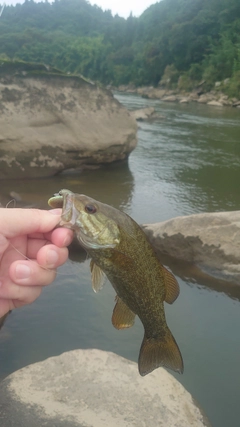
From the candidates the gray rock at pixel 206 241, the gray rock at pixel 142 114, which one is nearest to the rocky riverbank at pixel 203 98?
the gray rock at pixel 142 114

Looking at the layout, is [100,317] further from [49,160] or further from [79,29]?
[79,29]

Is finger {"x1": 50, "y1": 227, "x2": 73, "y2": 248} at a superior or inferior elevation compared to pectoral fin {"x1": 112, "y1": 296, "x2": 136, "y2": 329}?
superior

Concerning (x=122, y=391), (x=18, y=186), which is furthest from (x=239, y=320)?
(x=18, y=186)

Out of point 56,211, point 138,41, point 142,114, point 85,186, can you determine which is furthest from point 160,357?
point 138,41

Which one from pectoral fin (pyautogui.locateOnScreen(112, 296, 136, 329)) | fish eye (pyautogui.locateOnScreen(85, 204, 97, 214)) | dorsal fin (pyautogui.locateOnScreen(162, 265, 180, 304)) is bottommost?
pectoral fin (pyautogui.locateOnScreen(112, 296, 136, 329))

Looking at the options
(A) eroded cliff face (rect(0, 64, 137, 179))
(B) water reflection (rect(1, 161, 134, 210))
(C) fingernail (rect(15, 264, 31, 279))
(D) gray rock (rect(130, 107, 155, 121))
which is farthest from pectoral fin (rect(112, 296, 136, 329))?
(D) gray rock (rect(130, 107, 155, 121))

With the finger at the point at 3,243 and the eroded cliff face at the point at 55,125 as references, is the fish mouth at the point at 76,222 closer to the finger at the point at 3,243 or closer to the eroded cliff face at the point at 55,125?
the finger at the point at 3,243

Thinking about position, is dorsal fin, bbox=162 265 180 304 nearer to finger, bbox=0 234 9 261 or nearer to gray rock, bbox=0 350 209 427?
finger, bbox=0 234 9 261
